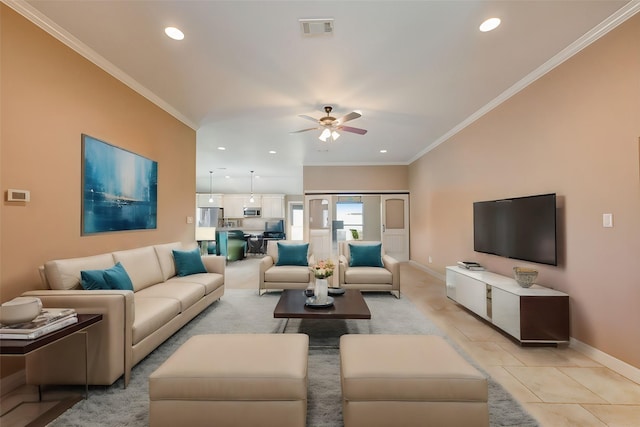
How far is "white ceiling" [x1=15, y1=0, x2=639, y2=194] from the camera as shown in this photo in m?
2.11

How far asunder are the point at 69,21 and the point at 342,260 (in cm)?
402

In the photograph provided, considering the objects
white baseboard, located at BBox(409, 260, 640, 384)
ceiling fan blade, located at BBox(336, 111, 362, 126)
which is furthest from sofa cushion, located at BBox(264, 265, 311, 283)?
white baseboard, located at BBox(409, 260, 640, 384)

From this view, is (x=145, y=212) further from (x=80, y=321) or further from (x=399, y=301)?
(x=399, y=301)

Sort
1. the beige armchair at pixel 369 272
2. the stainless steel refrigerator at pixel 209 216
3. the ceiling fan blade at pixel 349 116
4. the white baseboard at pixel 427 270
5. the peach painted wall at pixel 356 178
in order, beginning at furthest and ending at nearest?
the stainless steel refrigerator at pixel 209 216 → the peach painted wall at pixel 356 178 → the white baseboard at pixel 427 270 → the beige armchair at pixel 369 272 → the ceiling fan blade at pixel 349 116

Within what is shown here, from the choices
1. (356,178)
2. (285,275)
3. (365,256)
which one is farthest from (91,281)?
(356,178)

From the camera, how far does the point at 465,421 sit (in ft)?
4.78

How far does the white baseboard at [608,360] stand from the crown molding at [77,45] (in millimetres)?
5329

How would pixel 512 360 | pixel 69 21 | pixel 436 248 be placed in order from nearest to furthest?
pixel 69 21 < pixel 512 360 < pixel 436 248

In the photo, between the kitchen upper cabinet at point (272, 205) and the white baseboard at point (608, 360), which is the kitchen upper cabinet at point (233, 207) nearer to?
the kitchen upper cabinet at point (272, 205)

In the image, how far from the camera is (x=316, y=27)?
7.54 feet

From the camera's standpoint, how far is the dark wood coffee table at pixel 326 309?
8.54 feet

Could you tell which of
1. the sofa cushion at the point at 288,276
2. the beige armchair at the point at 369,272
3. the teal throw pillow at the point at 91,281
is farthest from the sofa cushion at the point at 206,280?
the beige armchair at the point at 369,272

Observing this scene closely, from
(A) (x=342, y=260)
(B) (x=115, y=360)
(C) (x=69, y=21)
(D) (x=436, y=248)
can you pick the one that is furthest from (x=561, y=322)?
(C) (x=69, y=21)

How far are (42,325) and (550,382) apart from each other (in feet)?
11.4
